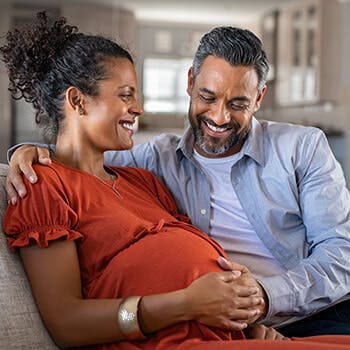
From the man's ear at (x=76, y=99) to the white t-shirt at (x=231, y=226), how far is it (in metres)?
0.47

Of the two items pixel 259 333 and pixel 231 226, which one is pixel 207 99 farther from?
pixel 259 333

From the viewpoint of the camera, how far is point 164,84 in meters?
9.95

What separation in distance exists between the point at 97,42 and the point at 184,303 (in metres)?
0.73

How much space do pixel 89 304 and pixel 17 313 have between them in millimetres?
162

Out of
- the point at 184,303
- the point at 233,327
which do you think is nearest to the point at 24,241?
the point at 184,303

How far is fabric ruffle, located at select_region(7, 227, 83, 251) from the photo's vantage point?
148cm

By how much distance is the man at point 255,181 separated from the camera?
194cm

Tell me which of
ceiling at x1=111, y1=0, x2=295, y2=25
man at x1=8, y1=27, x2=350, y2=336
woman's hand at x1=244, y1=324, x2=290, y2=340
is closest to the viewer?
woman's hand at x1=244, y1=324, x2=290, y2=340

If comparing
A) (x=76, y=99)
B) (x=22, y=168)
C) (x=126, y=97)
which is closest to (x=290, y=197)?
(x=126, y=97)

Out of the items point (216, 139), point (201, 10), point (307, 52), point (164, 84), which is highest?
point (201, 10)

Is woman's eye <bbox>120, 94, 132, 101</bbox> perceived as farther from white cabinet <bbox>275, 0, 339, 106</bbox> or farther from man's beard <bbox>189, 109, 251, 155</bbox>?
white cabinet <bbox>275, 0, 339, 106</bbox>

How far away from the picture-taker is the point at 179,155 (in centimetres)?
216

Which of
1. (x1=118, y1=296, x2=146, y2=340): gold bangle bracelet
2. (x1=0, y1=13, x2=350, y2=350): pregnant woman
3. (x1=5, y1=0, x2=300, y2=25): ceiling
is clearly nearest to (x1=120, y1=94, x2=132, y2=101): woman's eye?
A: (x1=0, y1=13, x2=350, y2=350): pregnant woman

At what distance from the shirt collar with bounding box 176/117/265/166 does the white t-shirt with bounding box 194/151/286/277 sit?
0.04 m
